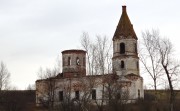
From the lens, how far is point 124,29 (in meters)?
55.9

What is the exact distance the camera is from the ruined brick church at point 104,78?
5388 centimetres

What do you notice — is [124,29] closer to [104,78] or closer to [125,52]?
[125,52]

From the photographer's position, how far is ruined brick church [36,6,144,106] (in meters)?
53.9

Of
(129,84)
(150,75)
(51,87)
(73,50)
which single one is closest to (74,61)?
(73,50)

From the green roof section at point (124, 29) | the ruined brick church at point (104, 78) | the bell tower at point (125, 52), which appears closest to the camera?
the ruined brick church at point (104, 78)

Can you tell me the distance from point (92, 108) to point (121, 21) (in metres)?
12.6

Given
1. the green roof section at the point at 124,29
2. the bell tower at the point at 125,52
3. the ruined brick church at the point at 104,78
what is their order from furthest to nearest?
the green roof section at the point at 124,29 < the bell tower at the point at 125,52 < the ruined brick church at the point at 104,78

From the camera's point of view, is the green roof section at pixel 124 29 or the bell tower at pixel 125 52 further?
the green roof section at pixel 124 29

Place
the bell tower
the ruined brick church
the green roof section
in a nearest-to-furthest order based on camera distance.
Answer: the ruined brick church < the bell tower < the green roof section

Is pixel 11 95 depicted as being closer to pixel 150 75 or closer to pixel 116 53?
pixel 116 53

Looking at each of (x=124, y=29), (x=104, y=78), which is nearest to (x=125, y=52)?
(x=124, y=29)

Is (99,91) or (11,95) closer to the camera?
(99,91)

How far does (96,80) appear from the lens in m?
54.8

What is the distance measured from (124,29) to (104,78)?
7.40m
